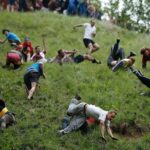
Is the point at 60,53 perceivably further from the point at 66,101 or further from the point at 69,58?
the point at 66,101

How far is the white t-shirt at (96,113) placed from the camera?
18.5 meters

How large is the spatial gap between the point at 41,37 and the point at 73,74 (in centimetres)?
746

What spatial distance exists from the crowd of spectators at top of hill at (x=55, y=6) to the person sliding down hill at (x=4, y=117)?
52.3ft

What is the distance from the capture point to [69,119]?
19719 millimetres

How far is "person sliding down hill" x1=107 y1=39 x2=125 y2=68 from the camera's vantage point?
24413 mm

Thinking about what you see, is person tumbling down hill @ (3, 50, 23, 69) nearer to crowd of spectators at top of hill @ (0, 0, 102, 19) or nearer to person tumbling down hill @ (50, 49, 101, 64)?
person tumbling down hill @ (50, 49, 101, 64)

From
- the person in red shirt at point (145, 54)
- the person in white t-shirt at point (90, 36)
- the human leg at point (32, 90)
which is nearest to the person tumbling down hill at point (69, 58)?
the person in white t-shirt at point (90, 36)

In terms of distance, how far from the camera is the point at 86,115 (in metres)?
19.1

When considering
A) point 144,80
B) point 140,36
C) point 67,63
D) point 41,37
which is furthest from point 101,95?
point 140,36

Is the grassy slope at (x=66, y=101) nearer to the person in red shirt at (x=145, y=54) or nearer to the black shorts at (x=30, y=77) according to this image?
the person in red shirt at (x=145, y=54)

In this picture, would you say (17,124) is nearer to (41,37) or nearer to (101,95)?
(101,95)

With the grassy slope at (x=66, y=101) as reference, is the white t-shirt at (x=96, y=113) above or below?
above

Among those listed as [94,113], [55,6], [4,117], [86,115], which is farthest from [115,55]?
[55,6]

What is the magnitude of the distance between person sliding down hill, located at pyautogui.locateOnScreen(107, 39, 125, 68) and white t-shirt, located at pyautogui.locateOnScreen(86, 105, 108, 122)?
593 centimetres
